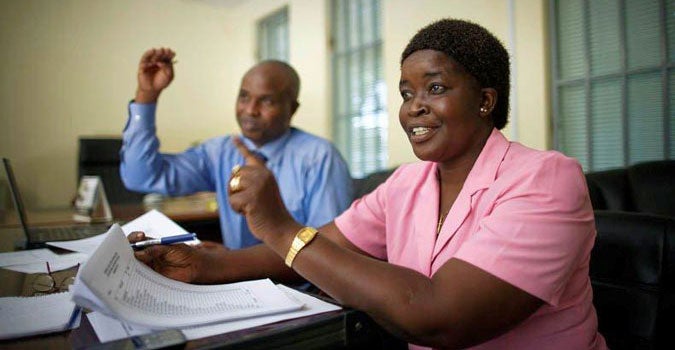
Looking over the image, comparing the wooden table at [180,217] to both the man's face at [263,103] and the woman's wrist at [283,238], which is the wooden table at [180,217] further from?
the woman's wrist at [283,238]

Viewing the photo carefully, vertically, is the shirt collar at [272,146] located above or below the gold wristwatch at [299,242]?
above

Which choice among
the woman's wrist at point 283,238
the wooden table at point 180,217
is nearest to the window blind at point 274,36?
the wooden table at point 180,217

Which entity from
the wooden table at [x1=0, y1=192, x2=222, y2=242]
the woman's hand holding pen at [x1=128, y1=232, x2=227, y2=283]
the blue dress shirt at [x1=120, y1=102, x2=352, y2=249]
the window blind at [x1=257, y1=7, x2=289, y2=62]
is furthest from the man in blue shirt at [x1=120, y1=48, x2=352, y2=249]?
the window blind at [x1=257, y1=7, x2=289, y2=62]

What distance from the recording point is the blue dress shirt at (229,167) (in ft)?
5.44

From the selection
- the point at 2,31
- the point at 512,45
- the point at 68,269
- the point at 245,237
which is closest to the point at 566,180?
the point at 68,269

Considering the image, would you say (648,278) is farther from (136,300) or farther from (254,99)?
(254,99)

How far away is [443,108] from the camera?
2.97ft

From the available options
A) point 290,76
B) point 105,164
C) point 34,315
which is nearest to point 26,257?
point 34,315

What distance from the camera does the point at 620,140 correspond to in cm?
200

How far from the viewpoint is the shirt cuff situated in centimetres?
162

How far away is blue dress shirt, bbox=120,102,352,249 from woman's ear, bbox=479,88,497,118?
857 millimetres

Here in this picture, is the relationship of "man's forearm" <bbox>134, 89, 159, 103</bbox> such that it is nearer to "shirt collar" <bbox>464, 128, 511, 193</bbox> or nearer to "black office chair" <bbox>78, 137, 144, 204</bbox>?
"shirt collar" <bbox>464, 128, 511, 193</bbox>

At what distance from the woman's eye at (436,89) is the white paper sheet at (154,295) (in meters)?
0.54

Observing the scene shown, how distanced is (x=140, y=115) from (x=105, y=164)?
2.02 m
